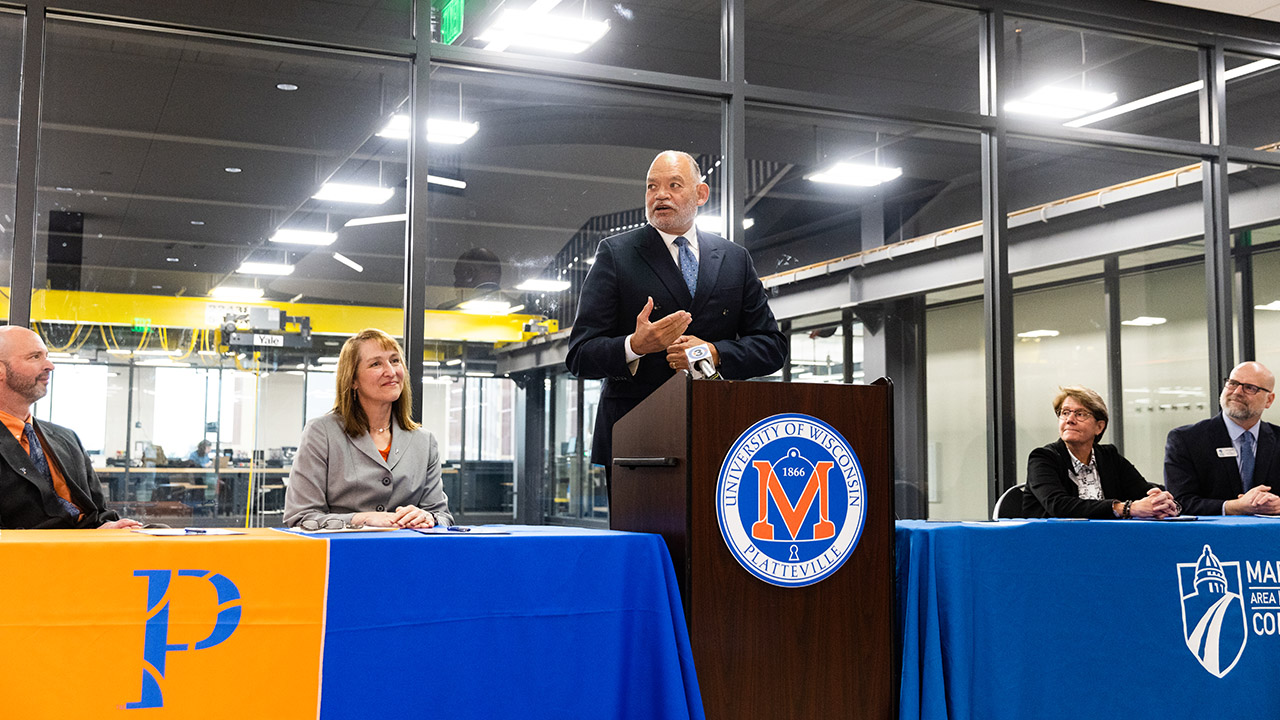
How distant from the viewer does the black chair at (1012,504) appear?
12.1 feet

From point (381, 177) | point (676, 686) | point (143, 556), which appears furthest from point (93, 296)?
point (676, 686)

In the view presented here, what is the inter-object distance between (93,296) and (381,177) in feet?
7.09

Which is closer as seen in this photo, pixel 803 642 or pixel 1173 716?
pixel 803 642

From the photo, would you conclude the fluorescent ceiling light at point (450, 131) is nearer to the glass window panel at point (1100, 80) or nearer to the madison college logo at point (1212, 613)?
the glass window panel at point (1100, 80)

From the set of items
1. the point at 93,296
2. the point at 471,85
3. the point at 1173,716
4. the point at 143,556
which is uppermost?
the point at 471,85

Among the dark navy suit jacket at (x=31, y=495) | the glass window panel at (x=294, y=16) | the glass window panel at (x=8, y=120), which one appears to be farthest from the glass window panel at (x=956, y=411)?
the glass window panel at (x=8, y=120)

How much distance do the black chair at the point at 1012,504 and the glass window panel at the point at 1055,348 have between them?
4421 mm

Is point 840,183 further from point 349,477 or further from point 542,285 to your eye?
point 349,477

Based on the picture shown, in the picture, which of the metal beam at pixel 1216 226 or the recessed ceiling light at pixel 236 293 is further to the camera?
the recessed ceiling light at pixel 236 293

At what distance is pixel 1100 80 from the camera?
221 inches

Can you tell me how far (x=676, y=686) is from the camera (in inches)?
82.3

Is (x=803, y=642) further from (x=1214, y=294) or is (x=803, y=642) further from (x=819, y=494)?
(x=1214, y=294)

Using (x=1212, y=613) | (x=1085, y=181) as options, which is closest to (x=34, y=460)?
(x=1212, y=613)

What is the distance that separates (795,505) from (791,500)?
1 cm
